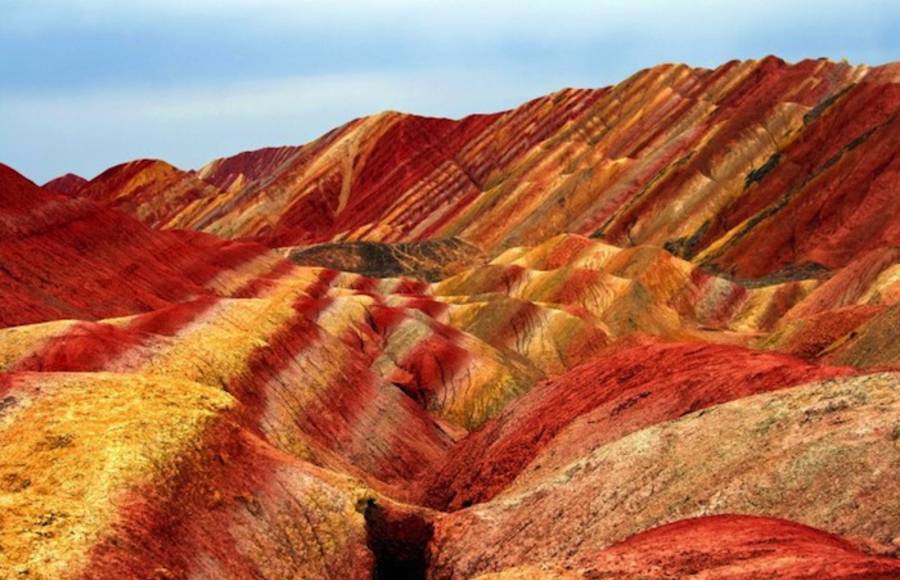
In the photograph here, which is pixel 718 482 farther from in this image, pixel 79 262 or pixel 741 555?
pixel 79 262

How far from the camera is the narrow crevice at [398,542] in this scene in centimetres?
2844

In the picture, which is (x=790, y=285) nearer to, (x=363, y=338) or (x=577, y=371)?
(x=363, y=338)

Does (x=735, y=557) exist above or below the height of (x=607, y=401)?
below

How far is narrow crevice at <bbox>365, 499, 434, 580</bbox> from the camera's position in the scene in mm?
28438

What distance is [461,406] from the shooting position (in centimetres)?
6022

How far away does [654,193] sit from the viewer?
458 ft

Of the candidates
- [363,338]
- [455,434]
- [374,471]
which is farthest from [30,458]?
[363,338]

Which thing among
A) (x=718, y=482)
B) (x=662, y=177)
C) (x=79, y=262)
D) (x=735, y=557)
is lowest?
(x=735, y=557)

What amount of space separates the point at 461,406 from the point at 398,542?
31.7 m

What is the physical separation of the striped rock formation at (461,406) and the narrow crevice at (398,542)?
0.26 ft

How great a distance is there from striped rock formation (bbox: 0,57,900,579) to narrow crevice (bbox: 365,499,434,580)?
0.08 metres

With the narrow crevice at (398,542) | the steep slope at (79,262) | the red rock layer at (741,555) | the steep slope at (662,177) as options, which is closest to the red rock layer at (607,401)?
the narrow crevice at (398,542)

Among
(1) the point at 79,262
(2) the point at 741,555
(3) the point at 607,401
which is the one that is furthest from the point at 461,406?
(2) the point at 741,555

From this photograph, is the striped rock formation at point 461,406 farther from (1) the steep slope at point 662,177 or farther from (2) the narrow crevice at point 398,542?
(1) the steep slope at point 662,177
